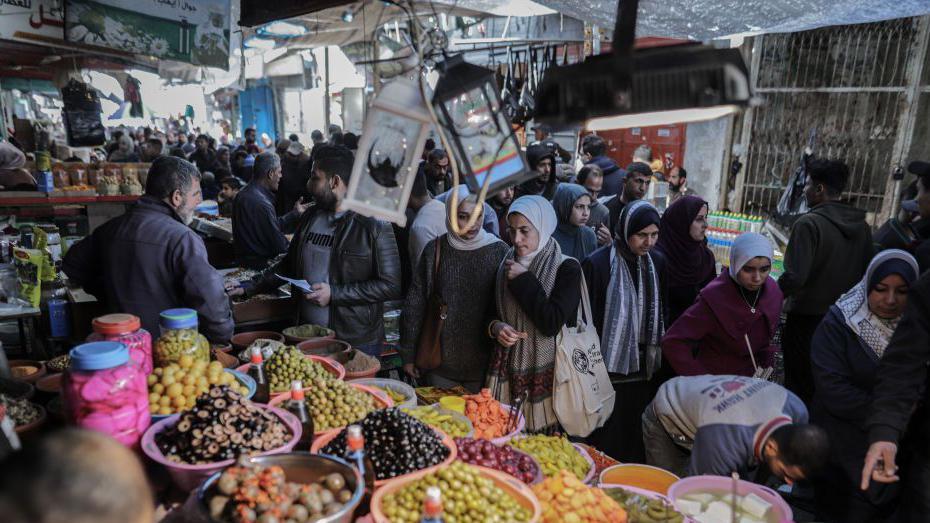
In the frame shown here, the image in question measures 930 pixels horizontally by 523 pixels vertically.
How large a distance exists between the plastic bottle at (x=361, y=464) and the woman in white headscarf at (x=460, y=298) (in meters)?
1.57

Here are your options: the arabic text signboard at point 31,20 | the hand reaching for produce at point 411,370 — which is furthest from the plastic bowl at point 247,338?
the arabic text signboard at point 31,20

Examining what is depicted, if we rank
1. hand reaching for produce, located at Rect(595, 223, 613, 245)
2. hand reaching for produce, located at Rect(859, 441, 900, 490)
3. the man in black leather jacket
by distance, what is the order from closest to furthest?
hand reaching for produce, located at Rect(859, 441, 900, 490)
the man in black leather jacket
hand reaching for produce, located at Rect(595, 223, 613, 245)

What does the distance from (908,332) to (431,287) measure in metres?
2.33

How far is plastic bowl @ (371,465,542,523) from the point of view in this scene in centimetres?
168

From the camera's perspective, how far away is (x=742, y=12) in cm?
405

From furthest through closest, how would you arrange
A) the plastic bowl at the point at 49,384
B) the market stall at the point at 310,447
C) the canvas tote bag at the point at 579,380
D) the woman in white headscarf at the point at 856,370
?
the canvas tote bag at the point at 579,380 → the woman in white headscarf at the point at 856,370 → the plastic bowl at the point at 49,384 → the market stall at the point at 310,447

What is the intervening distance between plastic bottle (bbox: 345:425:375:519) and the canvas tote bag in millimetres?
1631

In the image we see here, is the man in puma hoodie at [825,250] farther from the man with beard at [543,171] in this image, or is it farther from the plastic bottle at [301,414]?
the plastic bottle at [301,414]

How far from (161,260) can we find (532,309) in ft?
6.25

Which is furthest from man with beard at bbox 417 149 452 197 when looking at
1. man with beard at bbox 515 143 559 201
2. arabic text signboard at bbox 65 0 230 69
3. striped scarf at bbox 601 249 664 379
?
striped scarf at bbox 601 249 664 379

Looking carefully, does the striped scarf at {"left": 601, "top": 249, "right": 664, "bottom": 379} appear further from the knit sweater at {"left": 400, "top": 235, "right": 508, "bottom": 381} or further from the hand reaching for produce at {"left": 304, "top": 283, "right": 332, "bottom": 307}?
the hand reaching for produce at {"left": 304, "top": 283, "right": 332, "bottom": 307}

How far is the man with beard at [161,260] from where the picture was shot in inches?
110

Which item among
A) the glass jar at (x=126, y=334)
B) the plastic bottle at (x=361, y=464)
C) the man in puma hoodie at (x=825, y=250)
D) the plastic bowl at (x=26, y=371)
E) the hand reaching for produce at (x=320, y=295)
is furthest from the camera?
the man in puma hoodie at (x=825, y=250)

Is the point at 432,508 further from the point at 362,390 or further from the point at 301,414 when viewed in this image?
the point at 362,390
